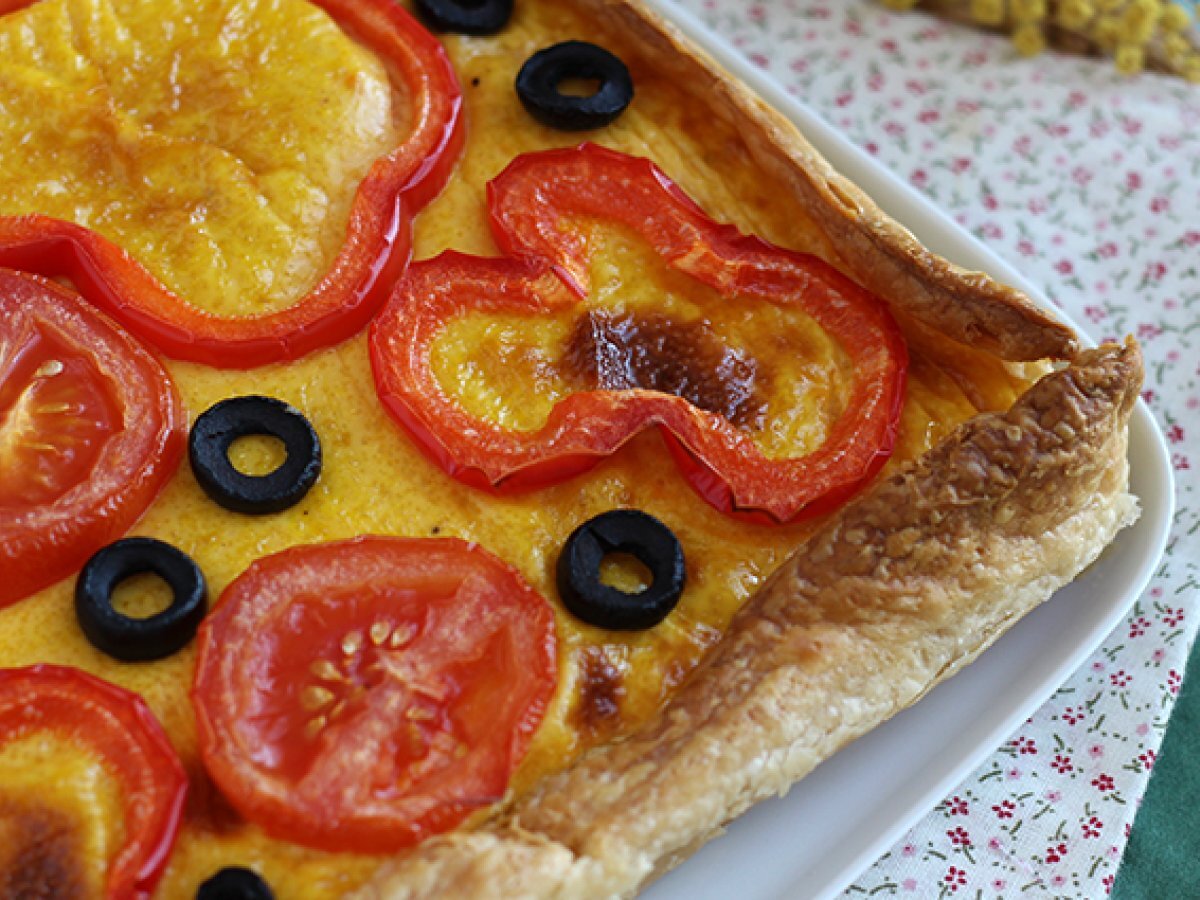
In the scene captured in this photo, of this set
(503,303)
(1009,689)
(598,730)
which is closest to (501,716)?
(598,730)

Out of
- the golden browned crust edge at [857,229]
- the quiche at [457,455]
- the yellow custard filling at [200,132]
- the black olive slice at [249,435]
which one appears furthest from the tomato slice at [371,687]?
the golden browned crust edge at [857,229]

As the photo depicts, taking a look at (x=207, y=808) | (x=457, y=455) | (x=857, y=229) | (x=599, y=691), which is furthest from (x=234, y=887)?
(x=857, y=229)

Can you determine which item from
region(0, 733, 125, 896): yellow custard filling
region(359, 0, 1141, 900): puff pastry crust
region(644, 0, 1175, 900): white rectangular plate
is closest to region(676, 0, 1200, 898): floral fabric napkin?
region(644, 0, 1175, 900): white rectangular plate

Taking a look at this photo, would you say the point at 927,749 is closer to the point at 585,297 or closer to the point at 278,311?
the point at 585,297

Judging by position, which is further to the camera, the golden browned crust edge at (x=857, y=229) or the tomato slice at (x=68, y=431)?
the golden browned crust edge at (x=857, y=229)

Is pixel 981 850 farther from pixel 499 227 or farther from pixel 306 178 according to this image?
pixel 306 178

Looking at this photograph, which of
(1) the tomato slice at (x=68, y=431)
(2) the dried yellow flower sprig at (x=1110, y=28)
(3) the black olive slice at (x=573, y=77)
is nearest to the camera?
(1) the tomato slice at (x=68, y=431)

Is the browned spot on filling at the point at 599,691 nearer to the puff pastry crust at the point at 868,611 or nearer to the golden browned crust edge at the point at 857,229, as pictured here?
the puff pastry crust at the point at 868,611
